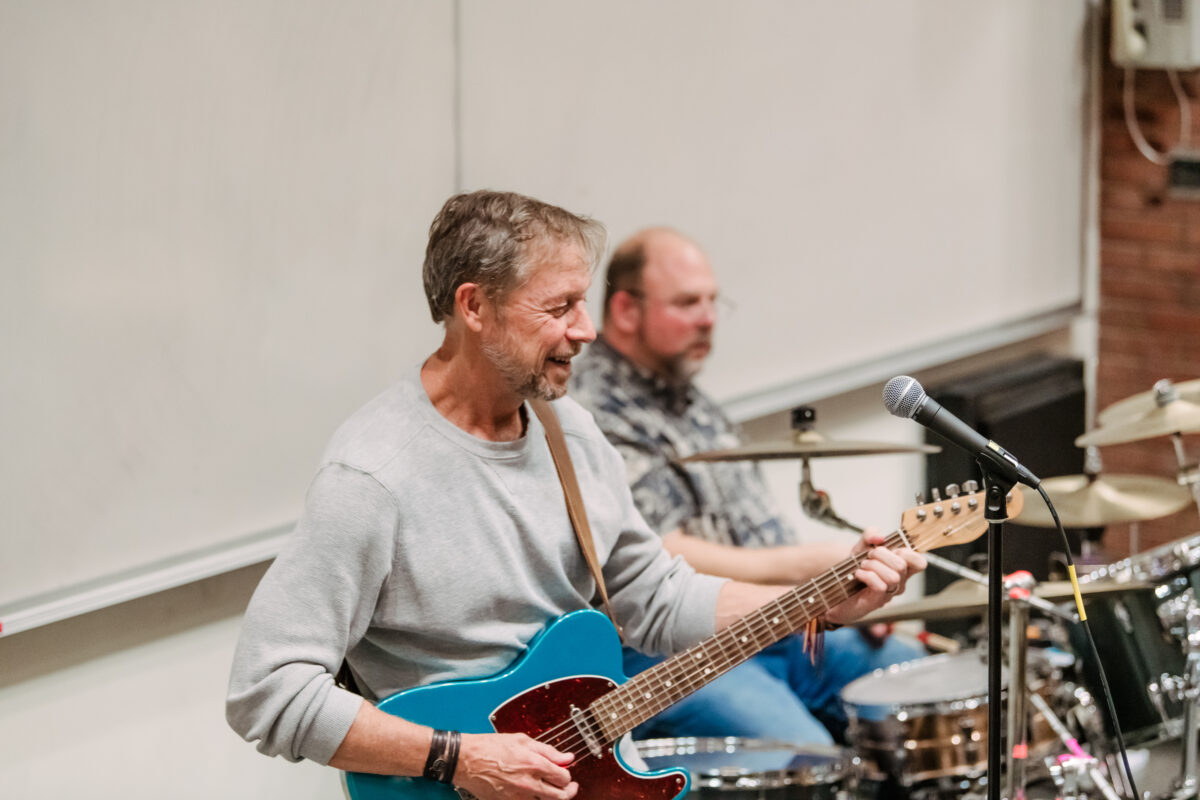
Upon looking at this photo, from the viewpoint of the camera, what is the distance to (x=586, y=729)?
6.65 feet

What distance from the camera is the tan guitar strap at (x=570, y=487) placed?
2.07 m

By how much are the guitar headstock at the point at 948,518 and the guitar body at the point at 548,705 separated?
450mm

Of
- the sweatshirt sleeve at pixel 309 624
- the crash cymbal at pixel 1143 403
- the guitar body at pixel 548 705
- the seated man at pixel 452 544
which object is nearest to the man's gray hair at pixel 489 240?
the seated man at pixel 452 544

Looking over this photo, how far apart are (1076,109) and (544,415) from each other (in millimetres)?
3215

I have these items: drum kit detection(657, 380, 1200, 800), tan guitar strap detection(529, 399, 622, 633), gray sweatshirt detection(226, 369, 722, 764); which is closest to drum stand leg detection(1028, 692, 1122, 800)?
drum kit detection(657, 380, 1200, 800)

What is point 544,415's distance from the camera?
212 cm

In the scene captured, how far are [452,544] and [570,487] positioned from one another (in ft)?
0.69

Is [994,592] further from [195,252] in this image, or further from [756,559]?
[195,252]

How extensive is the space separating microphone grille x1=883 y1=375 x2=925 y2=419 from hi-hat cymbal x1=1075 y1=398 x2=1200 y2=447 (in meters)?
1.17

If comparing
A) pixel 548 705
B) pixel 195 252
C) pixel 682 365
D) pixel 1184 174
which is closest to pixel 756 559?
pixel 682 365

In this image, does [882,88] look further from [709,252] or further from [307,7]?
[307,7]

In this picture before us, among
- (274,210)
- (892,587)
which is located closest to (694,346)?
(274,210)

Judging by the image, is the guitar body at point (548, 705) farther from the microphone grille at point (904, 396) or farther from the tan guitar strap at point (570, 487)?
the microphone grille at point (904, 396)

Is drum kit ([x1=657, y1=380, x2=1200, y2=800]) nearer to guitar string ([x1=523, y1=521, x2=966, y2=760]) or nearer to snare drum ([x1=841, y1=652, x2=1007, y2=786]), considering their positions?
snare drum ([x1=841, y1=652, x2=1007, y2=786])
